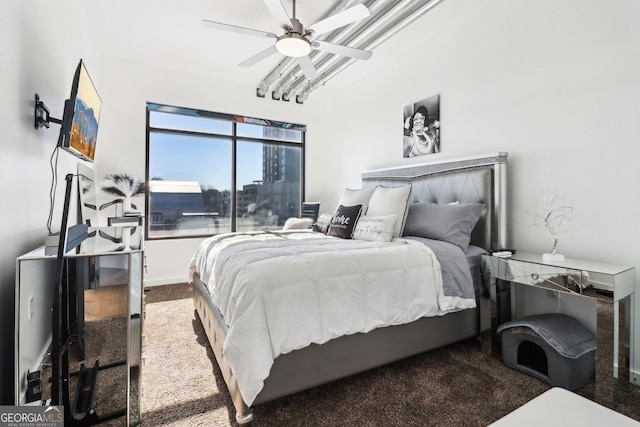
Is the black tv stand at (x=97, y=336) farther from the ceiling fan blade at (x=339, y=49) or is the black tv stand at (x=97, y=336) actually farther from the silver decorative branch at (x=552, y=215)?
the silver decorative branch at (x=552, y=215)

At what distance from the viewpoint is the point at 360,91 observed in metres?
4.53

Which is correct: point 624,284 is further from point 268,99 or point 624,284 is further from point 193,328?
point 268,99

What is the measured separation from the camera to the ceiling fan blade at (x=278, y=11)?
81.5 inches

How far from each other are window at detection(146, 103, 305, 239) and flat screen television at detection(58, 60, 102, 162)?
1940mm

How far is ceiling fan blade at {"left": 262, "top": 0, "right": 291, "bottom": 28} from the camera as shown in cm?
207

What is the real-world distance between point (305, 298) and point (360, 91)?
Answer: 3.81 metres

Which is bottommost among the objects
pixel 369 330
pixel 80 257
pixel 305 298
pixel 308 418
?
pixel 308 418

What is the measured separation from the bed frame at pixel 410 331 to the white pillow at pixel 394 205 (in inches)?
20.8

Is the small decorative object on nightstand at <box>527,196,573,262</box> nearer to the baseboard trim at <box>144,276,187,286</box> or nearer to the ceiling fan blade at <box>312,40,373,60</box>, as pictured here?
the ceiling fan blade at <box>312,40,373,60</box>

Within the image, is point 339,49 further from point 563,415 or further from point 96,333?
point 563,415

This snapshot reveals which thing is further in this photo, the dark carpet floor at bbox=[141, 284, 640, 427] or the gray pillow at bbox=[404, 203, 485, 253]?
the gray pillow at bbox=[404, 203, 485, 253]

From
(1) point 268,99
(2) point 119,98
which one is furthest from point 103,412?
(1) point 268,99

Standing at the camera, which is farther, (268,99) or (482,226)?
(268,99)

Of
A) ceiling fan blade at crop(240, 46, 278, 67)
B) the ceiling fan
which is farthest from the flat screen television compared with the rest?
ceiling fan blade at crop(240, 46, 278, 67)
